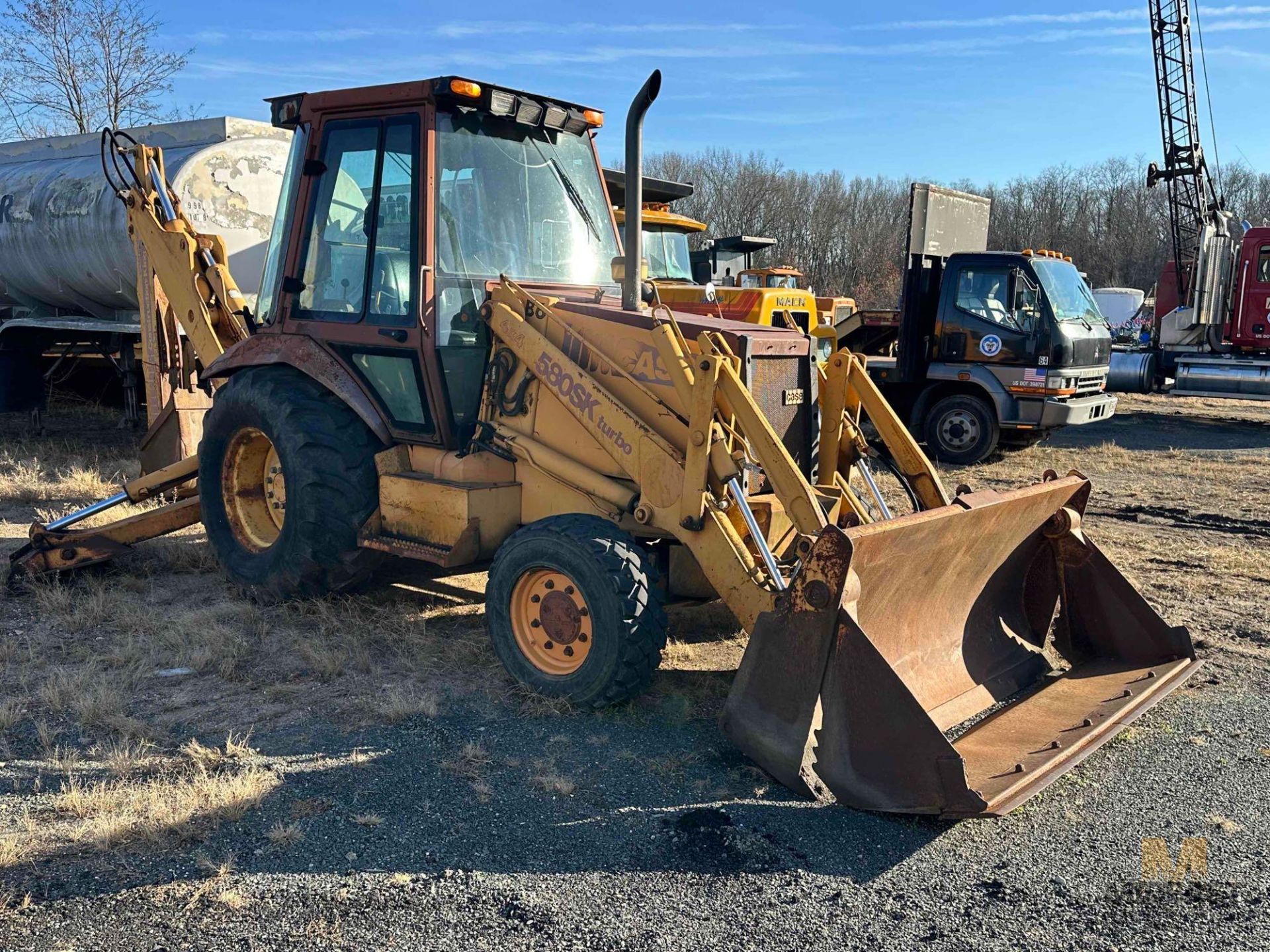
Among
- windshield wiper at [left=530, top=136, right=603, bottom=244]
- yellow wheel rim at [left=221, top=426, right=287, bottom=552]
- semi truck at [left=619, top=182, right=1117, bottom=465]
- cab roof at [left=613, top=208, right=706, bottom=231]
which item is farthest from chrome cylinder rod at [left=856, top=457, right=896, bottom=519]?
cab roof at [left=613, top=208, right=706, bottom=231]

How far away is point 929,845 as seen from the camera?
3490 mm

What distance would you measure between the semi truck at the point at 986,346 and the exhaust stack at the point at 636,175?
7.70 meters

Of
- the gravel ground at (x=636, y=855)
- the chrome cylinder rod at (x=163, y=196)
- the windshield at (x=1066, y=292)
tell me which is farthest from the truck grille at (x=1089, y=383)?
the chrome cylinder rod at (x=163, y=196)

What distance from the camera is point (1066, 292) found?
11547 millimetres

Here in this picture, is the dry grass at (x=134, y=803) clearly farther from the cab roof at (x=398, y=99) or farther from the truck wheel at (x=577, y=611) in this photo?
A: the cab roof at (x=398, y=99)

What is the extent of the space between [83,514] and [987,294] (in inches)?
354

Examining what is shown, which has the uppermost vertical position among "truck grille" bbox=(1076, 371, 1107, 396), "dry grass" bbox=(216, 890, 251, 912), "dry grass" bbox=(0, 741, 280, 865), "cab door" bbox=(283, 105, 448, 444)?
"cab door" bbox=(283, 105, 448, 444)

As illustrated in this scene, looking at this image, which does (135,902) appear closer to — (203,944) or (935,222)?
(203,944)

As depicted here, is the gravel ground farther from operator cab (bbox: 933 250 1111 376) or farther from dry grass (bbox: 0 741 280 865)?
operator cab (bbox: 933 250 1111 376)

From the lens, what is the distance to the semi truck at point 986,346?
11.3 meters

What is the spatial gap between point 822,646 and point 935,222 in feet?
32.4

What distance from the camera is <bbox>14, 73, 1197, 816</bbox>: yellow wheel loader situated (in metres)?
3.70
